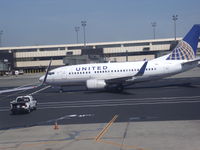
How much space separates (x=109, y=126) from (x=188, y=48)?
28011 mm

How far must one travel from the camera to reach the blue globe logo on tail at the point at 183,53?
149 feet

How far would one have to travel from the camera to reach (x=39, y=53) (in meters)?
108

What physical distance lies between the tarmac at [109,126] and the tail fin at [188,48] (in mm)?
12184

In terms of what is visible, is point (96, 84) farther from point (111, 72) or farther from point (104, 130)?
point (104, 130)

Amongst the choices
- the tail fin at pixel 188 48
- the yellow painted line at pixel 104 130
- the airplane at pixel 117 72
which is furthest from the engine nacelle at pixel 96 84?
the yellow painted line at pixel 104 130

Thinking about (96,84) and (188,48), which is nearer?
(96,84)

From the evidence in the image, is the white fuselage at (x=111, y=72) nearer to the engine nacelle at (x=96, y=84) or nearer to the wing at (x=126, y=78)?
the wing at (x=126, y=78)

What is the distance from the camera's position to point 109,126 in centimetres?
2147

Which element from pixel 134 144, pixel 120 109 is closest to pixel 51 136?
pixel 134 144

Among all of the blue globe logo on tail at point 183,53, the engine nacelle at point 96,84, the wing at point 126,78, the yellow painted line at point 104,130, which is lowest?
the yellow painted line at point 104,130

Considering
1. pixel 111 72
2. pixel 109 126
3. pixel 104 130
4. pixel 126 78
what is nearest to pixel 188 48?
pixel 126 78

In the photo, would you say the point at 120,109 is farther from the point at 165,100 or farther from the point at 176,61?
the point at 176,61

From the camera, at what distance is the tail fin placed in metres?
45.5

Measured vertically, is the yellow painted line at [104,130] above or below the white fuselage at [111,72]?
below
